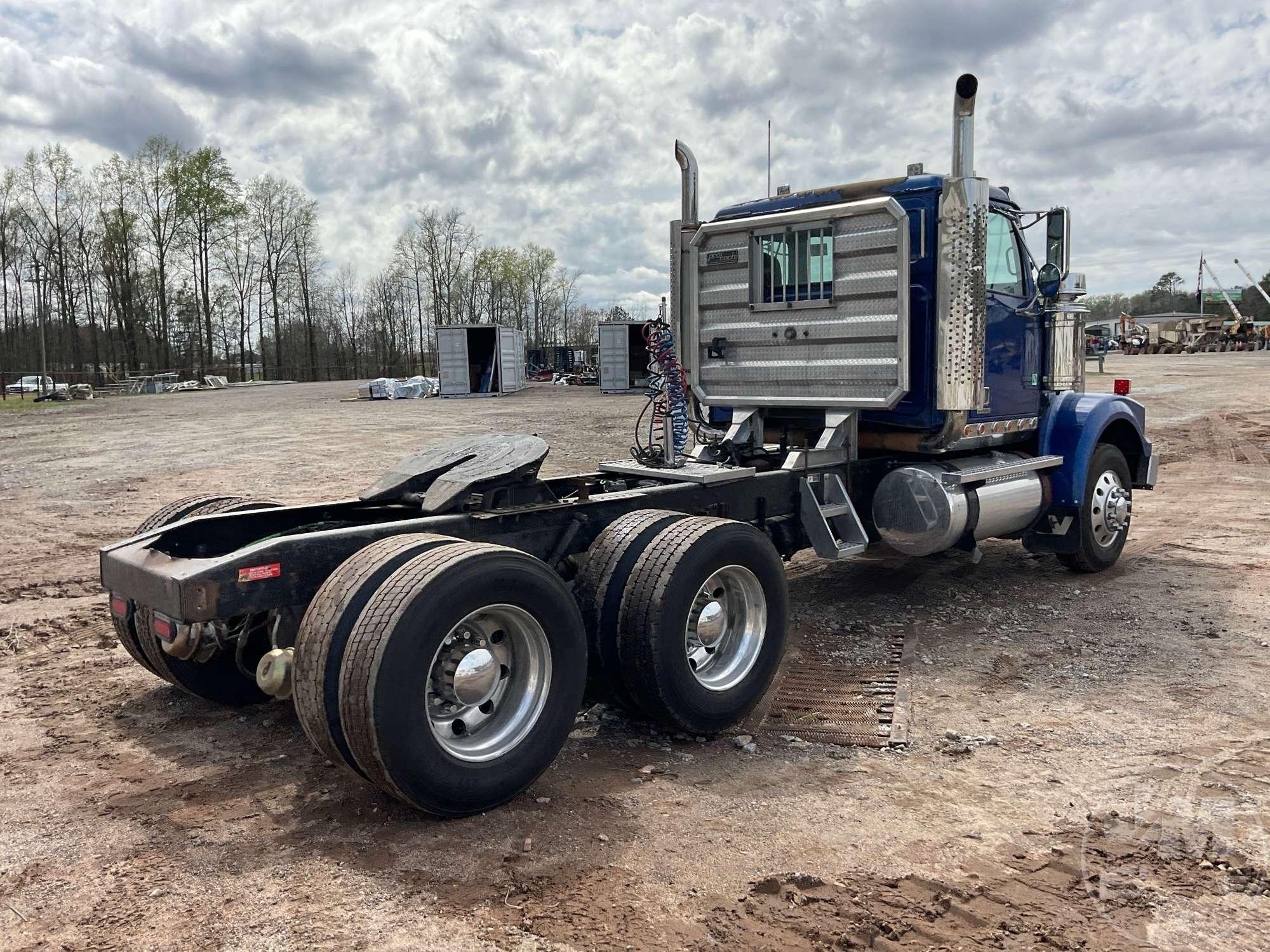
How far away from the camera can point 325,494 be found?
12195 millimetres

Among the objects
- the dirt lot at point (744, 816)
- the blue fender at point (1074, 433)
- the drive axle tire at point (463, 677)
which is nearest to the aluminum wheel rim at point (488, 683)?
the drive axle tire at point (463, 677)

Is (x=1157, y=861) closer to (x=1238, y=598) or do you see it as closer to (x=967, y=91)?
(x=1238, y=598)

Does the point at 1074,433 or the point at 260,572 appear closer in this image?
the point at 260,572

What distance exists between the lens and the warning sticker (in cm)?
379

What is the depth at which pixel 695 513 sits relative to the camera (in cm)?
559

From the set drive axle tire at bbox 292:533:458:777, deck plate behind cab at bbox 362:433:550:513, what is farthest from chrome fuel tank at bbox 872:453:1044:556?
drive axle tire at bbox 292:533:458:777

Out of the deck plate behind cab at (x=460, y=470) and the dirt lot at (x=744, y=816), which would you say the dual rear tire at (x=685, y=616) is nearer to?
the dirt lot at (x=744, y=816)

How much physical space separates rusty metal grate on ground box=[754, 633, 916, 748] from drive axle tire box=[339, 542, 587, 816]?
132cm

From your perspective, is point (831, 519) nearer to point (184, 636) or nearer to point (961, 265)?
point (961, 265)

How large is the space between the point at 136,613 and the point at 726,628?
9.07 ft

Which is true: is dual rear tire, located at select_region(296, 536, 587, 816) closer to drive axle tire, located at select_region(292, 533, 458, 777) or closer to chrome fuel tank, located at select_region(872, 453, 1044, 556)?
drive axle tire, located at select_region(292, 533, 458, 777)

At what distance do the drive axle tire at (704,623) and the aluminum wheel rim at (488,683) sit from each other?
54 cm

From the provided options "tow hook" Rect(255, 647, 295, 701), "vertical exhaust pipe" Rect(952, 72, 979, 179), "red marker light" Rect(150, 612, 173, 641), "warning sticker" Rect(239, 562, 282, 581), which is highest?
"vertical exhaust pipe" Rect(952, 72, 979, 179)

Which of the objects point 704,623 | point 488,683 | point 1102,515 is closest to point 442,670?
point 488,683
